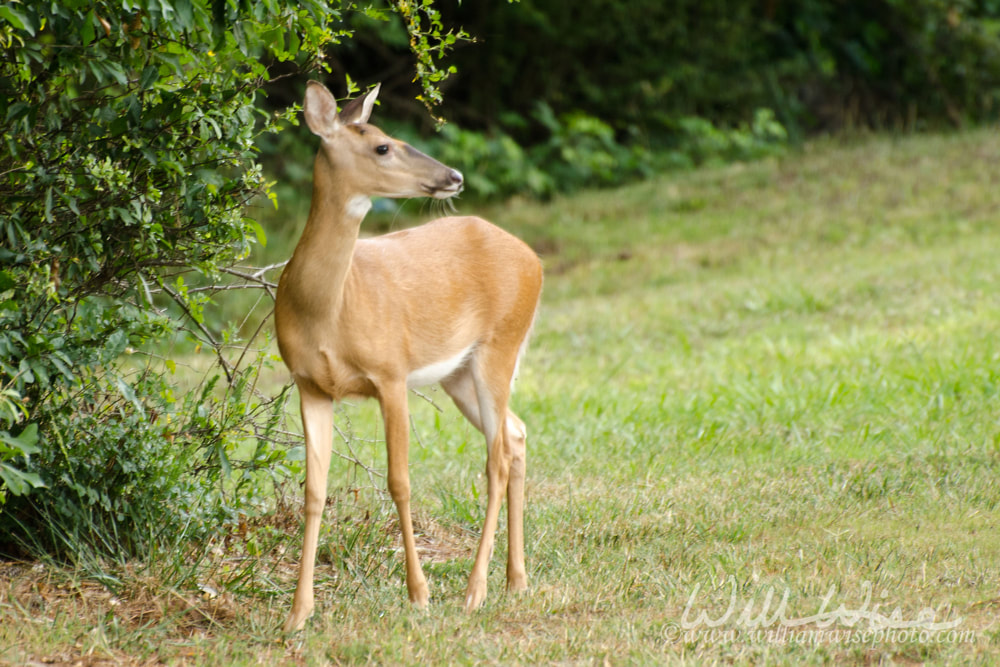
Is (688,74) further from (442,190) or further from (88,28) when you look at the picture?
(88,28)

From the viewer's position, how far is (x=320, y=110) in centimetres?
395

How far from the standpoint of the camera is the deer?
3965 millimetres

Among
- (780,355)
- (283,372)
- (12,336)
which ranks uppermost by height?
(12,336)

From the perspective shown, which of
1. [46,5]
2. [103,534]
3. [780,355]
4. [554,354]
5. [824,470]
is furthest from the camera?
[554,354]

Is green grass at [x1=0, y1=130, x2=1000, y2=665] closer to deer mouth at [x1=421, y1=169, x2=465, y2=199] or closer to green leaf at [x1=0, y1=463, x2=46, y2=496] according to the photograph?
green leaf at [x1=0, y1=463, x2=46, y2=496]

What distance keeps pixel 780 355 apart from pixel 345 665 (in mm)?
5073

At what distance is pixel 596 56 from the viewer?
1803cm

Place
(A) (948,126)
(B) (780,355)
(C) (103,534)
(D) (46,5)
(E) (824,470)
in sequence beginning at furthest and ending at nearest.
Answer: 1. (A) (948,126)
2. (B) (780,355)
3. (E) (824,470)
4. (C) (103,534)
5. (D) (46,5)

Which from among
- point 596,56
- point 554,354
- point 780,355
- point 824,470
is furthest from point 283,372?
point 596,56

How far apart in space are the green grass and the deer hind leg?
0.15 m

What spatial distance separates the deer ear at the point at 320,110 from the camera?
392 centimetres

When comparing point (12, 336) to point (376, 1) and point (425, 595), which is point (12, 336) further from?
point (376, 1)

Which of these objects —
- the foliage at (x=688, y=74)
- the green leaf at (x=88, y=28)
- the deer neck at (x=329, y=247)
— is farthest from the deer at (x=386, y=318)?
the foliage at (x=688, y=74)

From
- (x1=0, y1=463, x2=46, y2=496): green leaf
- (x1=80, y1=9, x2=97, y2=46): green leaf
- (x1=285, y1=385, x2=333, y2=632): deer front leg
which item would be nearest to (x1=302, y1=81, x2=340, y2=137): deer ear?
(x1=80, y1=9, x2=97, y2=46): green leaf
